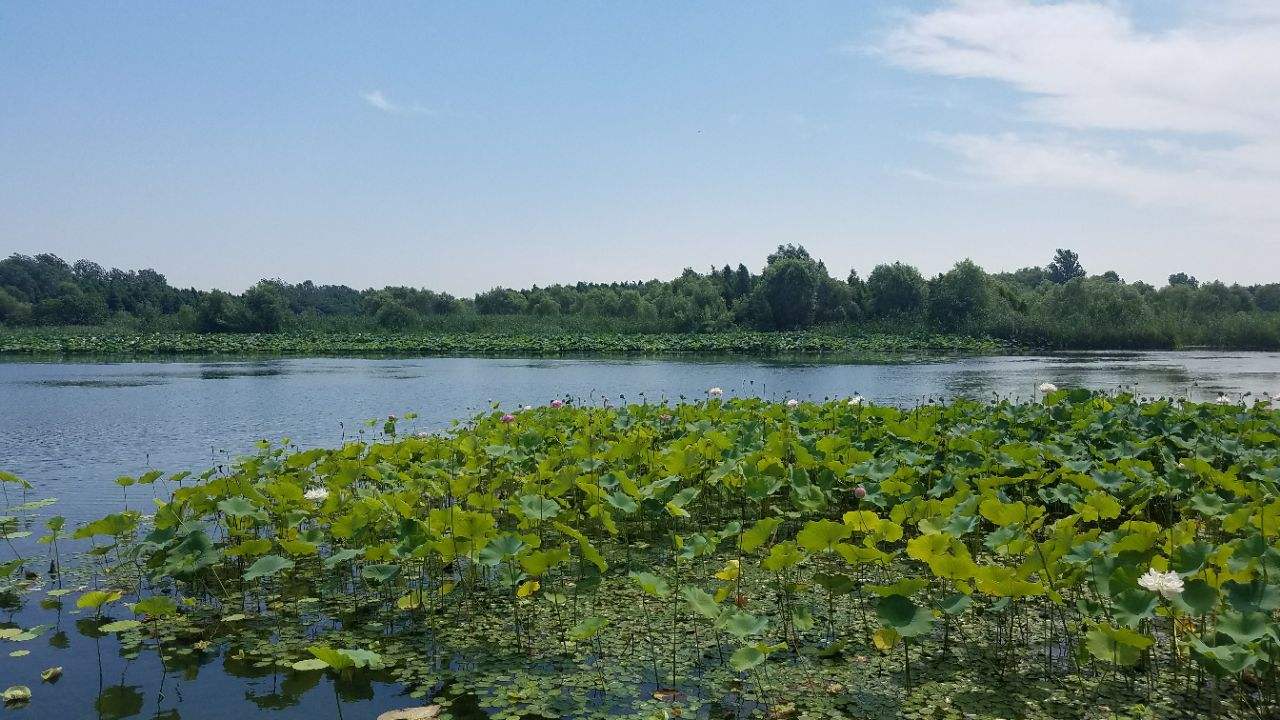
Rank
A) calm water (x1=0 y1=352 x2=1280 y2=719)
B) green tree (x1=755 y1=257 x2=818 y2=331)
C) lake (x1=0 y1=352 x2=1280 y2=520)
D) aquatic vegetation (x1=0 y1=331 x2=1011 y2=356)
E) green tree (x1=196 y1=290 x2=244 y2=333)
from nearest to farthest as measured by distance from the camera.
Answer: calm water (x1=0 y1=352 x2=1280 y2=719), lake (x1=0 y1=352 x2=1280 y2=520), aquatic vegetation (x1=0 y1=331 x2=1011 y2=356), green tree (x1=755 y1=257 x2=818 y2=331), green tree (x1=196 y1=290 x2=244 y2=333)

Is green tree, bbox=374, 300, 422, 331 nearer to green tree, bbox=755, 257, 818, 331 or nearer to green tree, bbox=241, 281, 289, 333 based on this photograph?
green tree, bbox=241, 281, 289, 333

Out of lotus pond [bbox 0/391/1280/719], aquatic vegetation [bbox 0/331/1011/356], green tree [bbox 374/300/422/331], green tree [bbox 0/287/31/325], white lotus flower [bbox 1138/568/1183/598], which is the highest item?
green tree [bbox 0/287/31/325]

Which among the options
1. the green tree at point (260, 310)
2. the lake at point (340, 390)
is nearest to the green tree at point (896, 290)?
the lake at point (340, 390)

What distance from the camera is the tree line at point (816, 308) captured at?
46625 millimetres

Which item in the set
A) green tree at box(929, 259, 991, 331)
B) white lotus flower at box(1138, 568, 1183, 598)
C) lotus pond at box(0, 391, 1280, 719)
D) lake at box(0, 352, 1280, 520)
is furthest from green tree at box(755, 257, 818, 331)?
white lotus flower at box(1138, 568, 1183, 598)

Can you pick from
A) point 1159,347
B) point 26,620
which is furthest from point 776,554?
point 1159,347

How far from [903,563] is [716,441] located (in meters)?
1.64

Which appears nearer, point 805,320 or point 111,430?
point 111,430

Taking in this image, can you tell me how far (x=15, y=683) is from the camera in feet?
13.6

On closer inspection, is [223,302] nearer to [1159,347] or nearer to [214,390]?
[214,390]

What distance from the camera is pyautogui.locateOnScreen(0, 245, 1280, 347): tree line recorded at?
1836 inches

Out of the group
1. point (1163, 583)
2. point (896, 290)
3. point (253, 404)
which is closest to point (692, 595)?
point (1163, 583)

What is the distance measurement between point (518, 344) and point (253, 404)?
3020 centimetres

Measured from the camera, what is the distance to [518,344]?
49.0 meters
